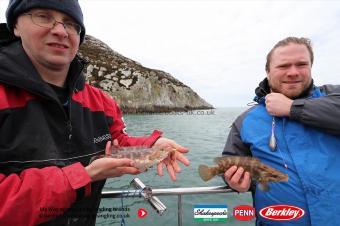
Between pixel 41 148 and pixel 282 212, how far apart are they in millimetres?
2688

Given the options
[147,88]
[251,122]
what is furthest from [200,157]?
[147,88]

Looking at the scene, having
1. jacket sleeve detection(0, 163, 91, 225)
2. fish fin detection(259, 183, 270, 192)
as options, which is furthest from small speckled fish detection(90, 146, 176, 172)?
fish fin detection(259, 183, 270, 192)

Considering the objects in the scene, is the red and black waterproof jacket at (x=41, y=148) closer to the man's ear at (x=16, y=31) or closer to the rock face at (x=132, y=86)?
the man's ear at (x=16, y=31)

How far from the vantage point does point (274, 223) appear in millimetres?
3303

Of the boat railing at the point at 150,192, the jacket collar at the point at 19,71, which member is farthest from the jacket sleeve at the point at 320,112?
the jacket collar at the point at 19,71

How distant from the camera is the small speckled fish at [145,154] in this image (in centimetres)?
305

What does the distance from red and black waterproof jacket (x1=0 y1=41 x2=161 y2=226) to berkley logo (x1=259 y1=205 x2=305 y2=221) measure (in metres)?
2.00

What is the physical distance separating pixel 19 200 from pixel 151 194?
1.64 meters

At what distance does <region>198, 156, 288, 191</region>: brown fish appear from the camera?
3.28m

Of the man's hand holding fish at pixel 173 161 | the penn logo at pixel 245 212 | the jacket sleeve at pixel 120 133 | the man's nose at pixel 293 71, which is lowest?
the penn logo at pixel 245 212

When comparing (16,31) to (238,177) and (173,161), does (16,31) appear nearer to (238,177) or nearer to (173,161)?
(173,161)

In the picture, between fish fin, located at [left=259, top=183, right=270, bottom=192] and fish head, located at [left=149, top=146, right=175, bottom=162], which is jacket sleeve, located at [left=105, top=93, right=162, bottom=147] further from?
fish fin, located at [left=259, top=183, right=270, bottom=192]

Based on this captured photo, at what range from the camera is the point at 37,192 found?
7.31 ft

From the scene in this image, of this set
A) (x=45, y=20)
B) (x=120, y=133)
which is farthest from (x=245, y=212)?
(x=45, y=20)
